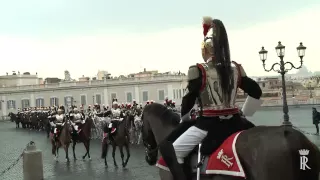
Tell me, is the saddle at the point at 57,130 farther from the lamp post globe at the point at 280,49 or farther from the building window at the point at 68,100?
the building window at the point at 68,100

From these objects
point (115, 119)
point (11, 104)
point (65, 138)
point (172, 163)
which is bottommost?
point (11, 104)

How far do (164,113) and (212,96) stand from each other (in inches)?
43.9

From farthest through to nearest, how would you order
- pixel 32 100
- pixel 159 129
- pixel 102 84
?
pixel 32 100 → pixel 102 84 → pixel 159 129

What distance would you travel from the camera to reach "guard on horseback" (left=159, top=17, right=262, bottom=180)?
4.03 metres

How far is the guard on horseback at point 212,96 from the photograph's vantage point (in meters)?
4.03

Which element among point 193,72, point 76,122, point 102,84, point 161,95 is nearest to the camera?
point 193,72

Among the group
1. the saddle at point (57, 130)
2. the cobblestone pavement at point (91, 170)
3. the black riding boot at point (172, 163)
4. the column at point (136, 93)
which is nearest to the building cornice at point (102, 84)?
the column at point (136, 93)

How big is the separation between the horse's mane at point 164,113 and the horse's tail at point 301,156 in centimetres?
175

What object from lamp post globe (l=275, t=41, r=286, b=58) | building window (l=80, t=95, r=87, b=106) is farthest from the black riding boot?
building window (l=80, t=95, r=87, b=106)

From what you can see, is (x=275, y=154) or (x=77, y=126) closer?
(x=275, y=154)

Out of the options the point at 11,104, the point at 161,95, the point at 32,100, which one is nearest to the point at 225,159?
the point at 161,95

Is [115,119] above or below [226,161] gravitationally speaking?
below

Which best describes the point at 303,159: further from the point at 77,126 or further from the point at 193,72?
the point at 77,126

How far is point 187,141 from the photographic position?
4168 mm
